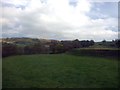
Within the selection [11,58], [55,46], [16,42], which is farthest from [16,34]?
[55,46]

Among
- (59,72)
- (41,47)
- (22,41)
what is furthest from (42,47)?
(59,72)

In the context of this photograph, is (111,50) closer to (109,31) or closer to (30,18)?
(109,31)

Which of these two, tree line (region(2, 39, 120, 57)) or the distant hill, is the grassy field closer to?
tree line (region(2, 39, 120, 57))

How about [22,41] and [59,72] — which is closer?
[59,72]

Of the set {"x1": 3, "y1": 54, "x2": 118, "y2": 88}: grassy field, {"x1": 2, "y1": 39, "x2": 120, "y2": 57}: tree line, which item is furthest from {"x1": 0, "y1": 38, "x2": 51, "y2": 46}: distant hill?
{"x1": 3, "y1": 54, "x2": 118, "y2": 88}: grassy field

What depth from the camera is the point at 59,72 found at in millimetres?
4109

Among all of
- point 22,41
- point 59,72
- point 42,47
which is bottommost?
point 59,72

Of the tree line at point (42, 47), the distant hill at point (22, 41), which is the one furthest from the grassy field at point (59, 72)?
the distant hill at point (22, 41)

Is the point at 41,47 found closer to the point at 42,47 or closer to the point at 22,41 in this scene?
the point at 42,47

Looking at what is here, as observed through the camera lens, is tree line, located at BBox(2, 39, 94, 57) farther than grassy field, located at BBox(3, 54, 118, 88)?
Yes

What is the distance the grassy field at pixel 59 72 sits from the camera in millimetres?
4023

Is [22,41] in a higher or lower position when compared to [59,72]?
higher

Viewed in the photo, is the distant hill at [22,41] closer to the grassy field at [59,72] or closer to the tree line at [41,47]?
the tree line at [41,47]

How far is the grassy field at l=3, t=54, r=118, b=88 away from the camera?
402cm
